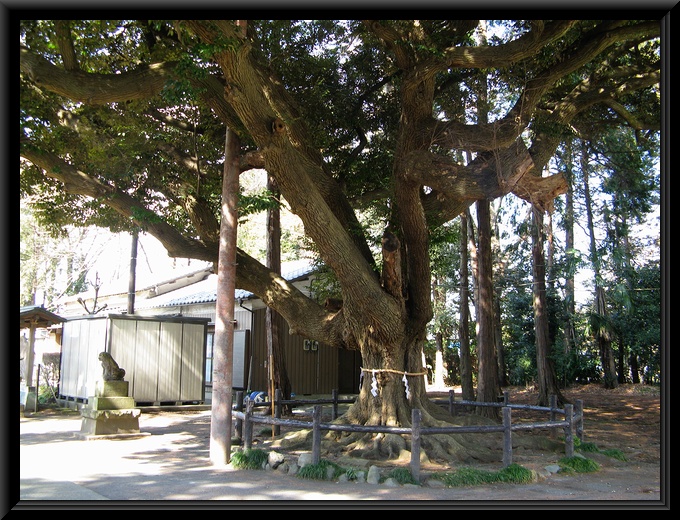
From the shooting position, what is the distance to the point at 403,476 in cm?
804

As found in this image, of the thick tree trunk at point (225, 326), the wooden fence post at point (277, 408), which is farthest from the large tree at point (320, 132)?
the wooden fence post at point (277, 408)

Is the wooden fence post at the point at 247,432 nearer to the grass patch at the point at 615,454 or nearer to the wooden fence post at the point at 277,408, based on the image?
the wooden fence post at the point at 277,408

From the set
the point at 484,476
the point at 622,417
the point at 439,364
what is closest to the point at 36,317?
the point at 484,476

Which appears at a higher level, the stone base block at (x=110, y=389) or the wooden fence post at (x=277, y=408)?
the stone base block at (x=110, y=389)

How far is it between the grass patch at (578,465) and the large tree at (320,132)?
1519mm

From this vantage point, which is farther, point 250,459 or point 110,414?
point 110,414

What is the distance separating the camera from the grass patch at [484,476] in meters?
8.03

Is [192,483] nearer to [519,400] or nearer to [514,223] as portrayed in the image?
[519,400]

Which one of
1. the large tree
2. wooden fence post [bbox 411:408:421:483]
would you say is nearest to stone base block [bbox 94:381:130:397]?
the large tree

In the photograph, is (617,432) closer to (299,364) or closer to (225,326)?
(225,326)

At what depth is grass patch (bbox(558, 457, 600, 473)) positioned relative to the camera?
359 inches

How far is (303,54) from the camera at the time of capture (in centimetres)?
1363

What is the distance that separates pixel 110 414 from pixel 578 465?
28.1ft

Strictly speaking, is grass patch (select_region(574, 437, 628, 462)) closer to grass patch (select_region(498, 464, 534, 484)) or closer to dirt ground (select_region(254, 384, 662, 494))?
dirt ground (select_region(254, 384, 662, 494))
